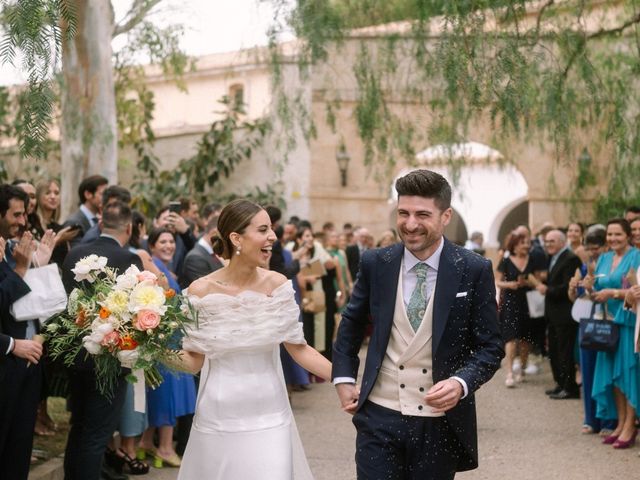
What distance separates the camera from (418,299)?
512 cm

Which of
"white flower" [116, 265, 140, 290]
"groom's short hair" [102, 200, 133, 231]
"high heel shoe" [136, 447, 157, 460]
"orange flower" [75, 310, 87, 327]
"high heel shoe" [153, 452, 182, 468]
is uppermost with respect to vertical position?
"groom's short hair" [102, 200, 133, 231]

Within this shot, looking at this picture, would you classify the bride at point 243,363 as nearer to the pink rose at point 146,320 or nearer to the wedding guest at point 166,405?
the pink rose at point 146,320

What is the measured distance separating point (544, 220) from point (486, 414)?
41.3 feet

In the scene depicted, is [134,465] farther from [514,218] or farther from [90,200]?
[514,218]

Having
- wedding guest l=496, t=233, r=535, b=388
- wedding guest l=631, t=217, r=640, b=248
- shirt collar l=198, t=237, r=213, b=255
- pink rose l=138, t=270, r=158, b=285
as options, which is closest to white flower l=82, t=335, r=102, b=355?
pink rose l=138, t=270, r=158, b=285

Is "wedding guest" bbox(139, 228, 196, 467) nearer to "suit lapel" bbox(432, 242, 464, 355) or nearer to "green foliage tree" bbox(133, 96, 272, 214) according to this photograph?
"suit lapel" bbox(432, 242, 464, 355)

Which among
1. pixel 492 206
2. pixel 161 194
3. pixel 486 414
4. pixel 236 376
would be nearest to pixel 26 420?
pixel 236 376

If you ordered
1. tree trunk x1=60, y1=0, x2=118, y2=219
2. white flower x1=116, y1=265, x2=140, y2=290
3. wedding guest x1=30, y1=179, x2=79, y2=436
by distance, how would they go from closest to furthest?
white flower x1=116, y1=265, x2=140, y2=290, wedding guest x1=30, y1=179, x2=79, y2=436, tree trunk x1=60, y1=0, x2=118, y2=219

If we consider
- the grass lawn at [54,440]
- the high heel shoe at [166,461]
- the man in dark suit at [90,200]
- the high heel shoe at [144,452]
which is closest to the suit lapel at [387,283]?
the grass lawn at [54,440]

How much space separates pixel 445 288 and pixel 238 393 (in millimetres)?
1564

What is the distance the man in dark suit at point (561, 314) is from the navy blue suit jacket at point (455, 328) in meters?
7.94

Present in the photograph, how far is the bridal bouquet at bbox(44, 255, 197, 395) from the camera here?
18.4 feet

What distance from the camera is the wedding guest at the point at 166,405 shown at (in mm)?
8859

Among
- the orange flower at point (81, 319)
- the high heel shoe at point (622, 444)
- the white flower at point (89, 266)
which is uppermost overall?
the white flower at point (89, 266)
